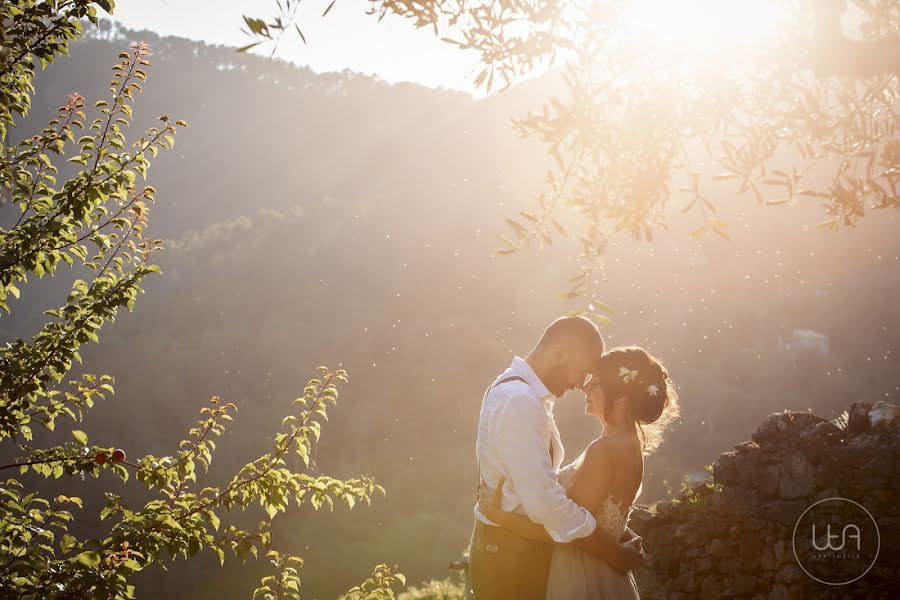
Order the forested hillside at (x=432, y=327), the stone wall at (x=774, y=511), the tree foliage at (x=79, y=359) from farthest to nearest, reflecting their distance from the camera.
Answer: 1. the forested hillside at (x=432, y=327)
2. the stone wall at (x=774, y=511)
3. the tree foliage at (x=79, y=359)

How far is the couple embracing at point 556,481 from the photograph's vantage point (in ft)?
11.0

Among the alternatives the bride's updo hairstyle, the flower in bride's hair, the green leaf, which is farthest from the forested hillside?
the flower in bride's hair

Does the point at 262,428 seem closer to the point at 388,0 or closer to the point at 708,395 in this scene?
the point at 708,395

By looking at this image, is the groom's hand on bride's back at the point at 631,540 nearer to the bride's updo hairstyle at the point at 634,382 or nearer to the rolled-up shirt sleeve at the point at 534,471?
the rolled-up shirt sleeve at the point at 534,471

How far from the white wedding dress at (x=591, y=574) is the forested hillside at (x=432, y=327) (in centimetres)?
1733

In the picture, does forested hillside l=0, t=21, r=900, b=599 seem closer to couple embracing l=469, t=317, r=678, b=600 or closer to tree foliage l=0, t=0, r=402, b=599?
tree foliage l=0, t=0, r=402, b=599

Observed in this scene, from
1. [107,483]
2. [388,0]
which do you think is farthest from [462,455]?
[388,0]

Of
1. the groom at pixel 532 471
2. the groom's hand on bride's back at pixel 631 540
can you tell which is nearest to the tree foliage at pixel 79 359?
the groom at pixel 532 471

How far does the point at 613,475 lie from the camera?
3783 mm

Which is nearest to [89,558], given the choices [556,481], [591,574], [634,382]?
[556,481]

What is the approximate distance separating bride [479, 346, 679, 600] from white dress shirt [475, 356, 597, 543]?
0.49 ft

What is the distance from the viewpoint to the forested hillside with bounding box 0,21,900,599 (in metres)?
23.8

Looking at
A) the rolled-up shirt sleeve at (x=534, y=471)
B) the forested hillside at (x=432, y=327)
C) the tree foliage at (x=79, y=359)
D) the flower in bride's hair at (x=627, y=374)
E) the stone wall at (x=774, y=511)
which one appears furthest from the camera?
the forested hillside at (x=432, y=327)

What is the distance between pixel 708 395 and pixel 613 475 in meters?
23.0
